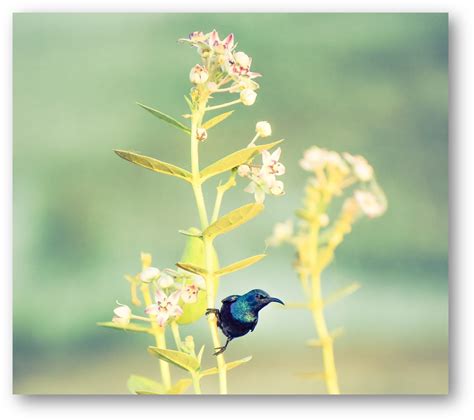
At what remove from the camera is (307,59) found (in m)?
1.92

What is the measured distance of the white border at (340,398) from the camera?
6.13ft

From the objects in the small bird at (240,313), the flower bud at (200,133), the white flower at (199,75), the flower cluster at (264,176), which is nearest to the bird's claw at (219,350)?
the small bird at (240,313)

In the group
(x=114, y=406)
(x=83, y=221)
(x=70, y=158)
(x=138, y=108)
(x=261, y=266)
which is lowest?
(x=114, y=406)

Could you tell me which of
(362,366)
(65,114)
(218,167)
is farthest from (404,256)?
(65,114)

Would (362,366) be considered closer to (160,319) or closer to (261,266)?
(261,266)

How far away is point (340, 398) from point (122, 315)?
1.80ft

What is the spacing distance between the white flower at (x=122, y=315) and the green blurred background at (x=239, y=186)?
0.15 m

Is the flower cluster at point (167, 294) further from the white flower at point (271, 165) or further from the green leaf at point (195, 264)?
the white flower at point (271, 165)

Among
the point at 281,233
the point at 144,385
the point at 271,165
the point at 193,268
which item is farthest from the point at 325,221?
the point at 144,385

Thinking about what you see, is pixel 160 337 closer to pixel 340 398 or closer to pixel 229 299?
pixel 229 299

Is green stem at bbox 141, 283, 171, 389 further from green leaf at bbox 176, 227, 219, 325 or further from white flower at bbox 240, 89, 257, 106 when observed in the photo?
white flower at bbox 240, 89, 257, 106

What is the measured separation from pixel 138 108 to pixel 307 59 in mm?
414

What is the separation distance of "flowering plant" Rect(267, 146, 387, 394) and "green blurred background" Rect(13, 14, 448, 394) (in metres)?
0.02

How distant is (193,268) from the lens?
170 centimetres
